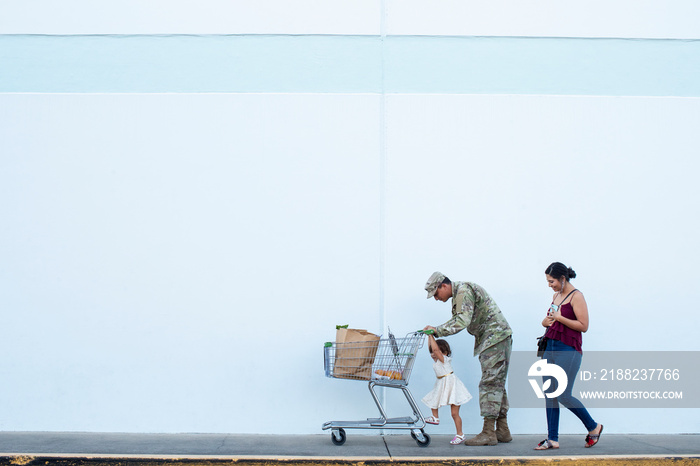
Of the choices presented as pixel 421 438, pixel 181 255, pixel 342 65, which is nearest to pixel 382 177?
pixel 342 65

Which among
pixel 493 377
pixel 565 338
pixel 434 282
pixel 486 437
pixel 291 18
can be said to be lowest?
pixel 486 437

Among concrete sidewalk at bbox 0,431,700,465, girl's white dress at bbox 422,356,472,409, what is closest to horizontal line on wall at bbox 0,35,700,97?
girl's white dress at bbox 422,356,472,409

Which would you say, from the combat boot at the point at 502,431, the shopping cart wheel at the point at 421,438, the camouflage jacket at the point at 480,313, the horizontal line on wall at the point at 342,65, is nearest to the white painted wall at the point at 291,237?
the horizontal line on wall at the point at 342,65

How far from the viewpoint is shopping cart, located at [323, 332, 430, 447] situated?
5910mm

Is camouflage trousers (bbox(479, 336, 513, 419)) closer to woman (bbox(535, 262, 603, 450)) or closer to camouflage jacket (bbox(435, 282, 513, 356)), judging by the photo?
camouflage jacket (bbox(435, 282, 513, 356))

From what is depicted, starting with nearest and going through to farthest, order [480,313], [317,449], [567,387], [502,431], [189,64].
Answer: [567,387] → [317,449] → [480,313] → [502,431] → [189,64]

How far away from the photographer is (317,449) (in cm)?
589

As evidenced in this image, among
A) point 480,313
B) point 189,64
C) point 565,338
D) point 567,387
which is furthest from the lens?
point 189,64

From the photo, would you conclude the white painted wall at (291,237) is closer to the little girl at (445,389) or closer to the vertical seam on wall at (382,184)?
the vertical seam on wall at (382,184)

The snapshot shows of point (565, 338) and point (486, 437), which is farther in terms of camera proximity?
point (486, 437)

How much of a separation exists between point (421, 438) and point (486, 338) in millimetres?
1143

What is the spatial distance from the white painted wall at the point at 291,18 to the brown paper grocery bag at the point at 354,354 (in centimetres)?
344

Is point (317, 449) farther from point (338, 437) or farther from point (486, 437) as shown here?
point (486, 437)

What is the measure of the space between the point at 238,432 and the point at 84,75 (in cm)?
427
